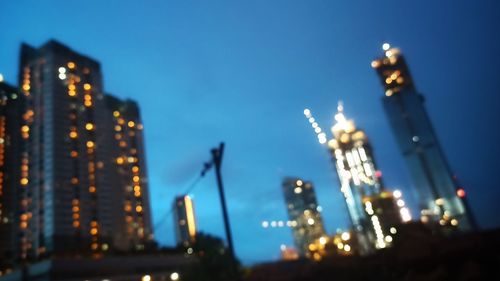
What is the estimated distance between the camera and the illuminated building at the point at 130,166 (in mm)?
108625

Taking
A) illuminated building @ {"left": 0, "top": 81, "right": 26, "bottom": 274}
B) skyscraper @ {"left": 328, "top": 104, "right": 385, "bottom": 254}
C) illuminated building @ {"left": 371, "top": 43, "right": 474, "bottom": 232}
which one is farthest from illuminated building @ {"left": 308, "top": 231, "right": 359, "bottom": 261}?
illuminated building @ {"left": 0, "top": 81, "right": 26, "bottom": 274}

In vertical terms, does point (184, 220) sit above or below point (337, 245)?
above

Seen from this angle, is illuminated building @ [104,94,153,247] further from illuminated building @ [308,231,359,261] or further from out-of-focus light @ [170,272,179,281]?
out-of-focus light @ [170,272,179,281]

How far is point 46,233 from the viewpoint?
83812 mm

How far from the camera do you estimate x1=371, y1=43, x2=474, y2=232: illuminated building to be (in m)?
144

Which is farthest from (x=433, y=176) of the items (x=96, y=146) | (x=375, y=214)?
(x=96, y=146)

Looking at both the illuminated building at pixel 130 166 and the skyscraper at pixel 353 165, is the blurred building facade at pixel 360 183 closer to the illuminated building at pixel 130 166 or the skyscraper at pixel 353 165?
the skyscraper at pixel 353 165

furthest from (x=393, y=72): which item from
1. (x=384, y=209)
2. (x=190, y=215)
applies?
(x=190, y=215)

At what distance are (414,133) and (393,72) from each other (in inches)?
1001

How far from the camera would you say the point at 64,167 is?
90.9 m

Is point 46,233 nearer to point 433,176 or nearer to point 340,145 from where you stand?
point 340,145

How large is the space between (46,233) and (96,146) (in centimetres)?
2558

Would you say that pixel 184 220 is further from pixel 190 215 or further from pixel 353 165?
pixel 353 165

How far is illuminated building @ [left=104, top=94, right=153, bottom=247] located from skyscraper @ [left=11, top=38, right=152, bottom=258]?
0.33 m
